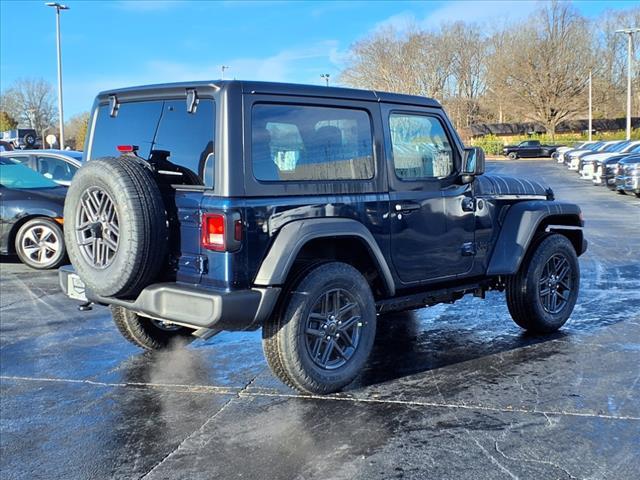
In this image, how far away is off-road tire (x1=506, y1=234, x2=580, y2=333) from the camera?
5691 millimetres

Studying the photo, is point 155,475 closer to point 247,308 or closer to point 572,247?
point 247,308

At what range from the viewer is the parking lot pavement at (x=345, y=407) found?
3.46m

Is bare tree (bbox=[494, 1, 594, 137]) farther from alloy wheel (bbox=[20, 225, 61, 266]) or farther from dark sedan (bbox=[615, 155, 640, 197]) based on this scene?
alloy wheel (bbox=[20, 225, 61, 266])

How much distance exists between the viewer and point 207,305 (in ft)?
12.6

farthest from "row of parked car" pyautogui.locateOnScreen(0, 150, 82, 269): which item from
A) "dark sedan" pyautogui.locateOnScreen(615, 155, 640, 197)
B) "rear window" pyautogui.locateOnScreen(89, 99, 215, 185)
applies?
"dark sedan" pyautogui.locateOnScreen(615, 155, 640, 197)

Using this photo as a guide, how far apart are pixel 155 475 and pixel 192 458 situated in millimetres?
230

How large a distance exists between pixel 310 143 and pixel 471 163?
1.48 metres

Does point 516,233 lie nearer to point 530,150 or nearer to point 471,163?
point 471,163

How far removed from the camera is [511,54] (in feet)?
217

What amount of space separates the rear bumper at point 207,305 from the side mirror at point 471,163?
6.62 feet

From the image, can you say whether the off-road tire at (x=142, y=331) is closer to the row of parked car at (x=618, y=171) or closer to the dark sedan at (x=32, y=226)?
the dark sedan at (x=32, y=226)

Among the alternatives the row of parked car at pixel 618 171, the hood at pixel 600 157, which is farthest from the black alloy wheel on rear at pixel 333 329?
the hood at pixel 600 157

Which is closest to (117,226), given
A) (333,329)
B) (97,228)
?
(97,228)

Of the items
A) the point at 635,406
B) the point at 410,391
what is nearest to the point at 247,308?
the point at 410,391
